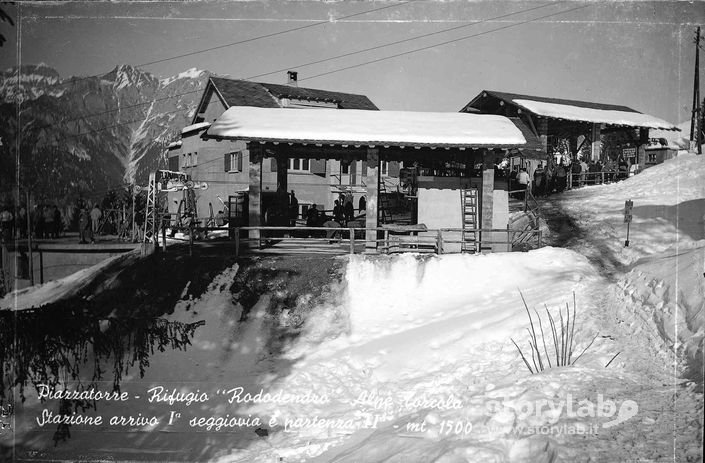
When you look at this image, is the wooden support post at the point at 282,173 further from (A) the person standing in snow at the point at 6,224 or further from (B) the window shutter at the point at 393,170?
(B) the window shutter at the point at 393,170

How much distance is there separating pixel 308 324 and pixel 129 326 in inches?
152

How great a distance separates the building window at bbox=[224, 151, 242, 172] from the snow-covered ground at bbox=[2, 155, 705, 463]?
16.5 metres

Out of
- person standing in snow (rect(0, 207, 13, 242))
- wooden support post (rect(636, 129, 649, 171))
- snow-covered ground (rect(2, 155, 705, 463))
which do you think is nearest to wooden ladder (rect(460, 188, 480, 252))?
snow-covered ground (rect(2, 155, 705, 463))

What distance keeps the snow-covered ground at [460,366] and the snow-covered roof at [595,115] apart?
662cm

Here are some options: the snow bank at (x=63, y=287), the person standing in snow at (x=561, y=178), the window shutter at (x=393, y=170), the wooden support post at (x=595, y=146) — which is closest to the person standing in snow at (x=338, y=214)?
the snow bank at (x=63, y=287)

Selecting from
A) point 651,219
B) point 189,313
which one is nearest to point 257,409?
point 189,313

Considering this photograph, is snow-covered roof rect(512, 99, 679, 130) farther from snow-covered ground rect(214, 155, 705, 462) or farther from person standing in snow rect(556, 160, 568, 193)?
snow-covered ground rect(214, 155, 705, 462)

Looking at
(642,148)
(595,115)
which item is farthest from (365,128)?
(642,148)

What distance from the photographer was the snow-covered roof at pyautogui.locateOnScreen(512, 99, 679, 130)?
60.7 feet

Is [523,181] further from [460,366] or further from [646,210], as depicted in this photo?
[460,366]

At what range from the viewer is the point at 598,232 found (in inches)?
567

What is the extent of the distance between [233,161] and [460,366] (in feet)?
74.7

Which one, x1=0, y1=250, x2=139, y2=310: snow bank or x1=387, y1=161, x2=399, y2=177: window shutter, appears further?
x1=387, y1=161, x2=399, y2=177: window shutter

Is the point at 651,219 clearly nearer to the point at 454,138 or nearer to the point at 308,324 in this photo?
the point at 454,138
